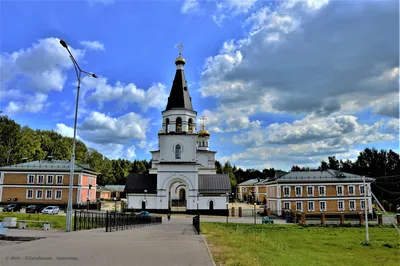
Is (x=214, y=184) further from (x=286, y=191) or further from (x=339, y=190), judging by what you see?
(x=339, y=190)

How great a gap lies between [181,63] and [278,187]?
76.7ft

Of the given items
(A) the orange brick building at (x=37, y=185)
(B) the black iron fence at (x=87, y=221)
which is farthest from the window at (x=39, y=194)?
(B) the black iron fence at (x=87, y=221)

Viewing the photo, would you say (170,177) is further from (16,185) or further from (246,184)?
(246,184)

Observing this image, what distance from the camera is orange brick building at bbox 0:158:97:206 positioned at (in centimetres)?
4632

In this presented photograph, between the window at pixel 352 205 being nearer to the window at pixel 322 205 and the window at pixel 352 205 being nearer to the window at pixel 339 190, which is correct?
the window at pixel 339 190

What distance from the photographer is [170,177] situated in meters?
44.8

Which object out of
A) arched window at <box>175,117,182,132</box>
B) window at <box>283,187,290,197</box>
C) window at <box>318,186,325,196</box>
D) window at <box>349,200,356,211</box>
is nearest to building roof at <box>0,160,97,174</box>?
arched window at <box>175,117,182,132</box>

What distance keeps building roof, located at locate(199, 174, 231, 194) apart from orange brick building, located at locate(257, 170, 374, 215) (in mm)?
7801

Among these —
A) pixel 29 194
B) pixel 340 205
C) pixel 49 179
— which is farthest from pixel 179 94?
pixel 340 205

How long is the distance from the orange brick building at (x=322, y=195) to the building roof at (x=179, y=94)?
17.7m

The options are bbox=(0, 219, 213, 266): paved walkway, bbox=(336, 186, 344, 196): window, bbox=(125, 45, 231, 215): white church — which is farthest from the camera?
bbox=(336, 186, 344, 196): window

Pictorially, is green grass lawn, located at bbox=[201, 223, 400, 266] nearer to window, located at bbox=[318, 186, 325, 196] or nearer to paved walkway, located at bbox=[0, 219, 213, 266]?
paved walkway, located at bbox=[0, 219, 213, 266]

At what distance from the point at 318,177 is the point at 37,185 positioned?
1624 inches

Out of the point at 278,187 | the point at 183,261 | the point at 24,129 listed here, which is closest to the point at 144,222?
the point at 183,261
